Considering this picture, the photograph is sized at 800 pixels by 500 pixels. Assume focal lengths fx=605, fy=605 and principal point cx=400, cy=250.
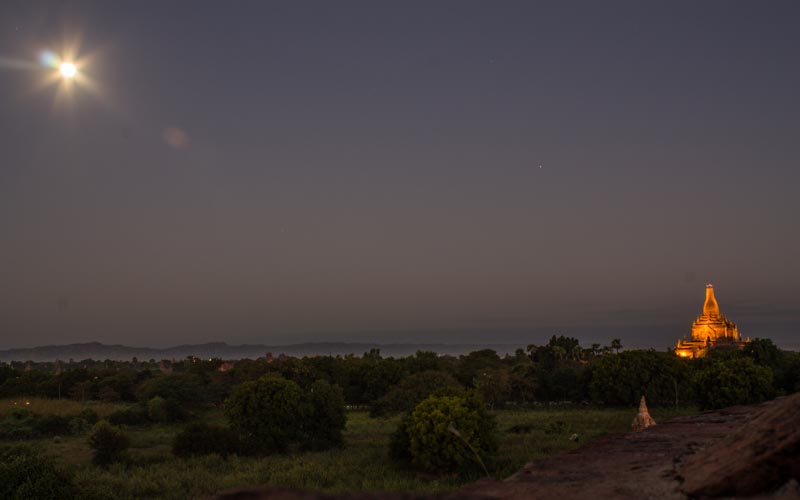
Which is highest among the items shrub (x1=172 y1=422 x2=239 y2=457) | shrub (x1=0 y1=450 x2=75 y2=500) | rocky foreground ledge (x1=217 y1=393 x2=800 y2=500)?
rocky foreground ledge (x1=217 y1=393 x2=800 y2=500)

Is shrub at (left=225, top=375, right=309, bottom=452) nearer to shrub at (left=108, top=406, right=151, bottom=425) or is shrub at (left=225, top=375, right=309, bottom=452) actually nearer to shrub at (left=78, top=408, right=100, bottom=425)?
shrub at (left=108, top=406, right=151, bottom=425)

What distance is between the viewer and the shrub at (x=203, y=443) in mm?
32875

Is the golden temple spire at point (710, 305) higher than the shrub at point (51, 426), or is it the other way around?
the golden temple spire at point (710, 305)

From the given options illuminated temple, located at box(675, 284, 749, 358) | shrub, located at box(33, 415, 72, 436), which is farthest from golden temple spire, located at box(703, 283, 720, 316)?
shrub, located at box(33, 415, 72, 436)

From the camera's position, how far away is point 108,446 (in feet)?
105

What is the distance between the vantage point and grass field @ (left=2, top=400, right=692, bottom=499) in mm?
23953

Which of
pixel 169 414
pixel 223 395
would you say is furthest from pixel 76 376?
pixel 169 414

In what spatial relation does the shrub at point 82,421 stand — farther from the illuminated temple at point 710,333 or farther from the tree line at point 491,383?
the illuminated temple at point 710,333

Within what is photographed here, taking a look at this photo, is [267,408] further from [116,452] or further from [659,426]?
[659,426]

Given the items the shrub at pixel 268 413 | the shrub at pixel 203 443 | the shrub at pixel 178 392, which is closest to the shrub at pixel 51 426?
the shrub at pixel 178 392

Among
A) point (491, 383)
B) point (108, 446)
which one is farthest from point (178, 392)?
point (491, 383)

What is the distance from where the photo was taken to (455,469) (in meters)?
27.6

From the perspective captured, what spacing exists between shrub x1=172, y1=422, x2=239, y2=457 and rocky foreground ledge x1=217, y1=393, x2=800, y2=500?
1102 inches

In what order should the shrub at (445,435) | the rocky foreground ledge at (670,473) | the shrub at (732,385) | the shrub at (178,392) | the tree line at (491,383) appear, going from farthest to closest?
1. the shrub at (178,392)
2. the tree line at (491,383)
3. the shrub at (732,385)
4. the shrub at (445,435)
5. the rocky foreground ledge at (670,473)
